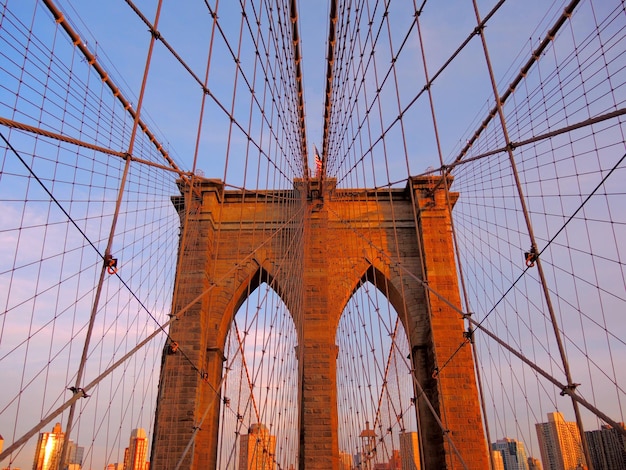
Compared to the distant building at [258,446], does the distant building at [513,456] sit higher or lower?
higher

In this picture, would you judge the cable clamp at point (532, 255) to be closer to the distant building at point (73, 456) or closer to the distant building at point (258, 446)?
the distant building at point (258, 446)

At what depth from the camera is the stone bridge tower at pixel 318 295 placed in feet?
38.4

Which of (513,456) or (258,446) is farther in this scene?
(513,456)

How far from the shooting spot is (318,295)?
13.4 m

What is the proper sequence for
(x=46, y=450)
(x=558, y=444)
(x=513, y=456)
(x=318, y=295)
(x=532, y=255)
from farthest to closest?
(x=513, y=456) < (x=558, y=444) < (x=318, y=295) < (x=46, y=450) < (x=532, y=255)

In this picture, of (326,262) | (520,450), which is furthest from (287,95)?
(520,450)

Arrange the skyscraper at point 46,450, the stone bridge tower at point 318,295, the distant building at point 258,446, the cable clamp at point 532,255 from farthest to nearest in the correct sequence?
the stone bridge tower at point 318,295 < the distant building at point 258,446 < the skyscraper at point 46,450 < the cable clamp at point 532,255

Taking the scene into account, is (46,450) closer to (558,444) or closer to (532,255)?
(532,255)

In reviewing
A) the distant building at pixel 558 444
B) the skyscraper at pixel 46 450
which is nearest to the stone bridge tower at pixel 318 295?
the skyscraper at pixel 46 450

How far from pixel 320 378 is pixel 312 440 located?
4.34 feet

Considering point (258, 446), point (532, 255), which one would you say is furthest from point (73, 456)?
point (532, 255)

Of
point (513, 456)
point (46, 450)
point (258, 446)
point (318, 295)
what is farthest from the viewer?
point (513, 456)

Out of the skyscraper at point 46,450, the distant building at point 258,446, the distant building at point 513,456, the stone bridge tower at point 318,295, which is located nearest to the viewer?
the skyscraper at point 46,450

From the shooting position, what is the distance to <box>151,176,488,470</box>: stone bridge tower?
11703 mm
